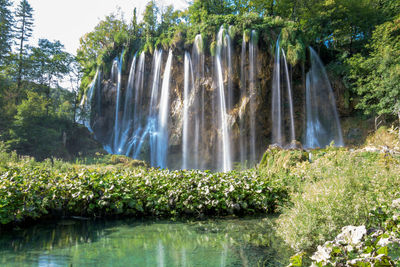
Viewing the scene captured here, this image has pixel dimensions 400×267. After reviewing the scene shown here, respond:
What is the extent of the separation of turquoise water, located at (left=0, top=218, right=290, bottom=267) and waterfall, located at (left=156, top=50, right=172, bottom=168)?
659 inches

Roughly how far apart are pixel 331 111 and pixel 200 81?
1039cm

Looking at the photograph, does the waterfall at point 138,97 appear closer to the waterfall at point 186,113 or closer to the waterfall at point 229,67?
the waterfall at point 186,113

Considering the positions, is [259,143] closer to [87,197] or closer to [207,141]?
[207,141]

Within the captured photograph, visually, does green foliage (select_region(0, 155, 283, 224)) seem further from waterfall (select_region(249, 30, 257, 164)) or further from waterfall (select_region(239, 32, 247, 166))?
waterfall (select_region(249, 30, 257, 164))

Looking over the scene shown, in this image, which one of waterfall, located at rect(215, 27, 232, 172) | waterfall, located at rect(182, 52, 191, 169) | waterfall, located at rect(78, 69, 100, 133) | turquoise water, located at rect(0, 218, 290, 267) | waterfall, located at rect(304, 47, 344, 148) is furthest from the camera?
waterfall, located at rect(78, 69, 100, 133)

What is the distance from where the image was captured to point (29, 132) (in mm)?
19625

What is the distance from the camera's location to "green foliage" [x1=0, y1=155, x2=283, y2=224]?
5988 millimetres

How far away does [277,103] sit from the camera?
2009 centimetres

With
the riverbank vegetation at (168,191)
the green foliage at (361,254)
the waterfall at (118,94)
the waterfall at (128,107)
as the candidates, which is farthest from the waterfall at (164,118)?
the green foliage at (361,254)

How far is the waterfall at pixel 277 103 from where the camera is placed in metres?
19.7

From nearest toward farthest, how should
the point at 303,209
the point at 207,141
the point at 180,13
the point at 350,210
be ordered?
the point at 350,210 < the point at 303,209 < the point at 207,141 < the point at 180,13

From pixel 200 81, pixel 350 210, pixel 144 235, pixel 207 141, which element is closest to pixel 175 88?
pixel 200 81

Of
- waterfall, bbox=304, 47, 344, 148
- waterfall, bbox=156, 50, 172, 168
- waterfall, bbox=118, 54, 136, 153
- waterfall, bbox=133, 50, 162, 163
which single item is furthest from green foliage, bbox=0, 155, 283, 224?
waterfall, bbox=118, 54, 136, 153

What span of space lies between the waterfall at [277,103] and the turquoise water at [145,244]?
14878 mm
